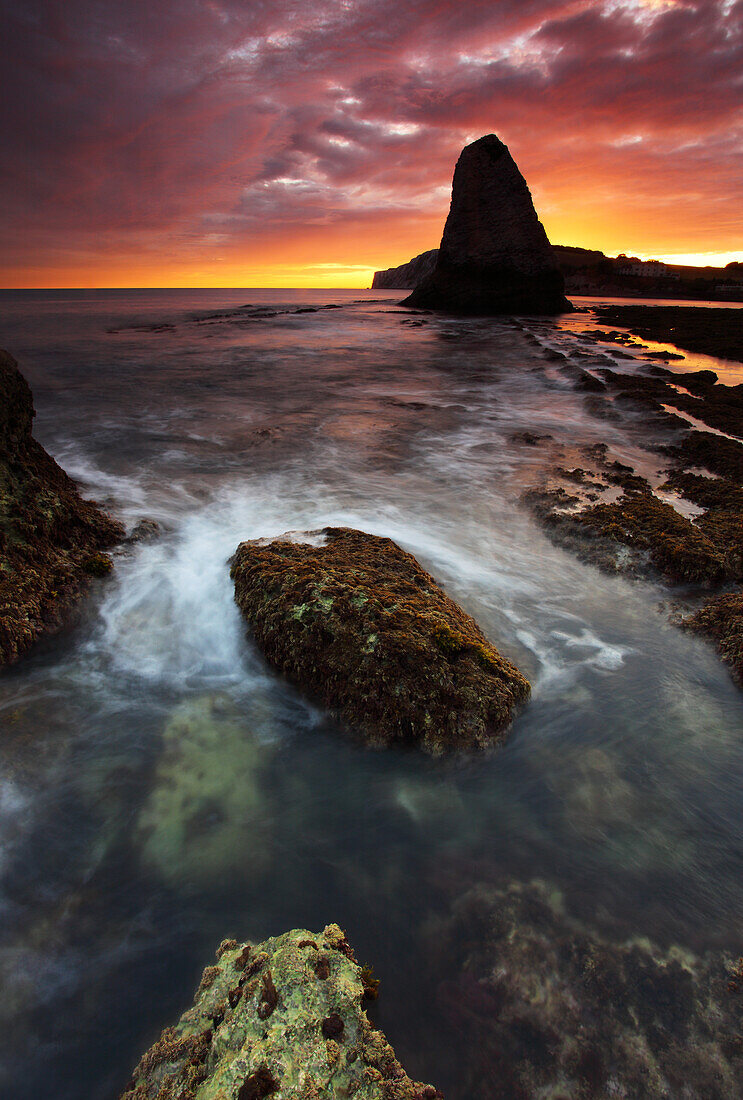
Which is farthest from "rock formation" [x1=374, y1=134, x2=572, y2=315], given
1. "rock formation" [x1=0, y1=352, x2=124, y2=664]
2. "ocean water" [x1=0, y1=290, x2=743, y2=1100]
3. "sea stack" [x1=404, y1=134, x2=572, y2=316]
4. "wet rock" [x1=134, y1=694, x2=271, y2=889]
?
"wet rock" [x1=134, y1=694, x2=271, y2=889]

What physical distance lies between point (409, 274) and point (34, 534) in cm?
14141

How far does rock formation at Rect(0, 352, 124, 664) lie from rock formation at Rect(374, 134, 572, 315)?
156ft

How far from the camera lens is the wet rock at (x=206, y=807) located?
8.99 ft

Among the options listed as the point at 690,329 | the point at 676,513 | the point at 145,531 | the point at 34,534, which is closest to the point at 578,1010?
the point at 34,534

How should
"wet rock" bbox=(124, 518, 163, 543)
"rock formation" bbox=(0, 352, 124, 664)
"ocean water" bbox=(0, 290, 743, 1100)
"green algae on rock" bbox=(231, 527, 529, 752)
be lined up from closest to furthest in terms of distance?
"ocean water" bbox=(0, 290, 743, 1100)
"green algae on rock" bbox=(231, 527, 529, 752)
"rock formation" bbox=(0, 352, 124, 664)
"wet rock" bbox=(124, 518, 163, 543)

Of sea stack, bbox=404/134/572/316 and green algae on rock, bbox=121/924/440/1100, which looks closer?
green algae on rock, bbox=121/924/440/1100

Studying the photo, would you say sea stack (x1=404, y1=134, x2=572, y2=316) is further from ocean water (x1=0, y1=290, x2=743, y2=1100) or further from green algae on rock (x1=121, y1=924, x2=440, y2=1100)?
green algae on rock (x1=121, y1=924, x2=440, y2=1100)

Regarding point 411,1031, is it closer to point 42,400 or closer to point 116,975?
point 116,975

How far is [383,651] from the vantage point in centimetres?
348

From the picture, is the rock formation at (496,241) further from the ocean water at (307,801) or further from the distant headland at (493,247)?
the ocean water at (307,801)

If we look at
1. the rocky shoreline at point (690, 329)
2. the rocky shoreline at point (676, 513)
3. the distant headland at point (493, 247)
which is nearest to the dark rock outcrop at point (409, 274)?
the distant headland at point (493, 247)

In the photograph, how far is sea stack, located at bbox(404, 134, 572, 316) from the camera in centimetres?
4266

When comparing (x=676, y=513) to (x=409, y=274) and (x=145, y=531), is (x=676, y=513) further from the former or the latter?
(x=409, y=274)

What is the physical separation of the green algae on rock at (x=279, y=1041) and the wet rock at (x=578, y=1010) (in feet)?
1.30
